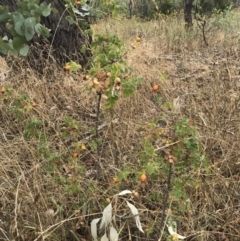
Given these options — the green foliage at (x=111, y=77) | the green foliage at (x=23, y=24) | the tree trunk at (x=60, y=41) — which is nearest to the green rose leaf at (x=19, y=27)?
the green foliage at (x=23, y=24)

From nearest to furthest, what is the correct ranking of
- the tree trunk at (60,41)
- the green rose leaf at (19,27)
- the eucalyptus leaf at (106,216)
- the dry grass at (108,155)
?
the green rose leaf at (19,27), the eucalyptus leaf at (106,216), the dry grass at (108,155), the tree trunk at (60,41)

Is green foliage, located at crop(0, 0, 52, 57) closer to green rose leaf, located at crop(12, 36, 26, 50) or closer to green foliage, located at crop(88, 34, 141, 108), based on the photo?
green rose leaf, located at crop(12, 36, 26, 50)

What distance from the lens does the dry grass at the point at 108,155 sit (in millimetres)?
1528

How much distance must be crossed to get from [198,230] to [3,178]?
2.91ft

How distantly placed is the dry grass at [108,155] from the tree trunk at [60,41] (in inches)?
9.9

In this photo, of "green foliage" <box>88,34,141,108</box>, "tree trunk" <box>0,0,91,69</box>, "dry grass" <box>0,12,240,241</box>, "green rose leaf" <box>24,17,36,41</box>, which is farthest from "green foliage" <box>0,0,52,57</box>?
"tree trunk" <box>0,0,91,69</box>

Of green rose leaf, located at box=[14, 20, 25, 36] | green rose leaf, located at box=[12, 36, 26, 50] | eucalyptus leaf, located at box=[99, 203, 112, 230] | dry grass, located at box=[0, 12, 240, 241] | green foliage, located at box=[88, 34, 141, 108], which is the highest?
green rose leaf, located at box=[14, 20, 25, 36]

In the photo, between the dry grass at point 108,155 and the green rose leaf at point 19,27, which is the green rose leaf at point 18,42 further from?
the dry grass at point 108,155

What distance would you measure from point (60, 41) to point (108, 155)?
1.52m

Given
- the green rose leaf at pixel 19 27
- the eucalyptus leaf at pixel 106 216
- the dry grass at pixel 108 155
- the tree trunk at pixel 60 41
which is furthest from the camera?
the tree trunk at pixel 60 41

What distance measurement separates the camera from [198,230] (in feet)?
5.07

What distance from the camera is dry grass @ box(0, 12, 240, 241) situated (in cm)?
153

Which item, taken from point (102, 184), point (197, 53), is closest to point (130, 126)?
point (102, 184)

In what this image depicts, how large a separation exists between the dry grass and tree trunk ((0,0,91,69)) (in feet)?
0.82
